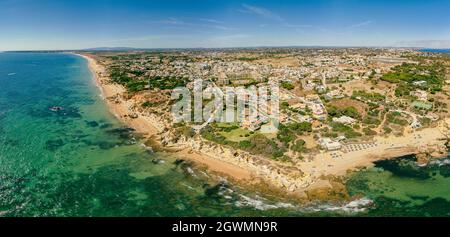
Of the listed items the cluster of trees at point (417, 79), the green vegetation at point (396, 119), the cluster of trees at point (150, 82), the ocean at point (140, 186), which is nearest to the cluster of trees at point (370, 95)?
the cluster of trees at point (417, 79)

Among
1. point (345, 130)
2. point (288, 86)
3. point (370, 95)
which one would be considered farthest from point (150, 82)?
point (345, 130)

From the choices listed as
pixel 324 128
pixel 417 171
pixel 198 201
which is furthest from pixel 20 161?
pixel 417 171

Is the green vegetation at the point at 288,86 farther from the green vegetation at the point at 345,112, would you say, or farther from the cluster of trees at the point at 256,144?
the cluster of trees at the point at 256,144

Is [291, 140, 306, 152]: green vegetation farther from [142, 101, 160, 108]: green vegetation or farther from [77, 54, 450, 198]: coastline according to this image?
[142, 101, 160, 108]: green vegetation

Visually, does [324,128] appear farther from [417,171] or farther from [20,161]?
[20,161]

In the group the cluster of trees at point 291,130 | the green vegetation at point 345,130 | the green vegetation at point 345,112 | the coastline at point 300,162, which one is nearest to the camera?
the coastline at point 300,162

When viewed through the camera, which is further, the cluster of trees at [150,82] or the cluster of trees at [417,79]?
the cluster of trees at [150,82]
